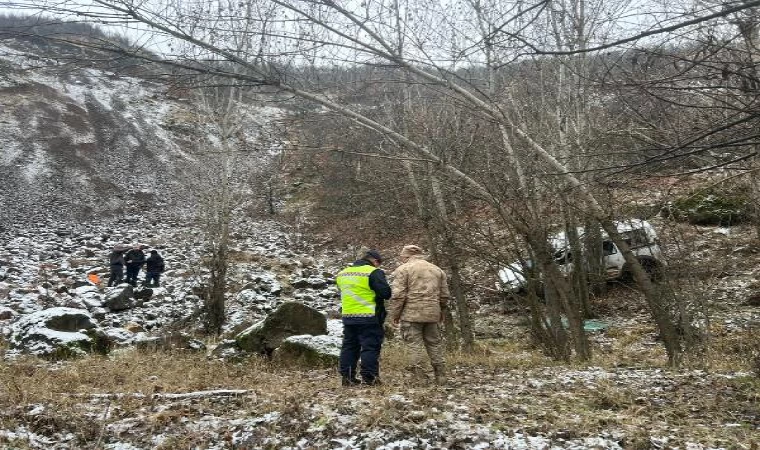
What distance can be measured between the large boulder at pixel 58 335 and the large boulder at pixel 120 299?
360 centimetres

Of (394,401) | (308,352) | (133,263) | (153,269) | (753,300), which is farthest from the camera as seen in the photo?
(133,263)

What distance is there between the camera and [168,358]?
8250 millimetres

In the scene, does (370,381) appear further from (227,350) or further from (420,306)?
(227,350)

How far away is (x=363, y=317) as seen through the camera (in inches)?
242


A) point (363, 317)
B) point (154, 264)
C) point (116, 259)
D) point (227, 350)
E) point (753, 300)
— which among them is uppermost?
point (116, 259)

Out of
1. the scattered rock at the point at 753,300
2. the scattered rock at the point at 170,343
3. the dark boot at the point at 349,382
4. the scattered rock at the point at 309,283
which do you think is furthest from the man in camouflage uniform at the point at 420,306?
the scattered rock at the point at 309,283

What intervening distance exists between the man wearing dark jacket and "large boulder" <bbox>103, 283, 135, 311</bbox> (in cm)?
985

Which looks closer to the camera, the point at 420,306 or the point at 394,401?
the point at 394,401

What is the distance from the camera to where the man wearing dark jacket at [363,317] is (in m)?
6.15

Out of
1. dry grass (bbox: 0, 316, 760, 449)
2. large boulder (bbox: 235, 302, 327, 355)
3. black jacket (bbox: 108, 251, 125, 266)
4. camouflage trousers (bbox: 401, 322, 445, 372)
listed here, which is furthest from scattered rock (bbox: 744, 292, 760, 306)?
black jacket (bbox: 108, 251, 125, 266)

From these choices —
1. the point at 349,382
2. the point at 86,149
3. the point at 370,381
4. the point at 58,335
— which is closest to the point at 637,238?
the point at 370,381

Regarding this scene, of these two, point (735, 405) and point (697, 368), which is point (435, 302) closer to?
point (735, 405)

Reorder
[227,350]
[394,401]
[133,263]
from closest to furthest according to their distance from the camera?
1. [394,401]
2. [227,350]
3. [133,263]

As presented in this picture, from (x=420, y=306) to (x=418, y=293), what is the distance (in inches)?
5.6
